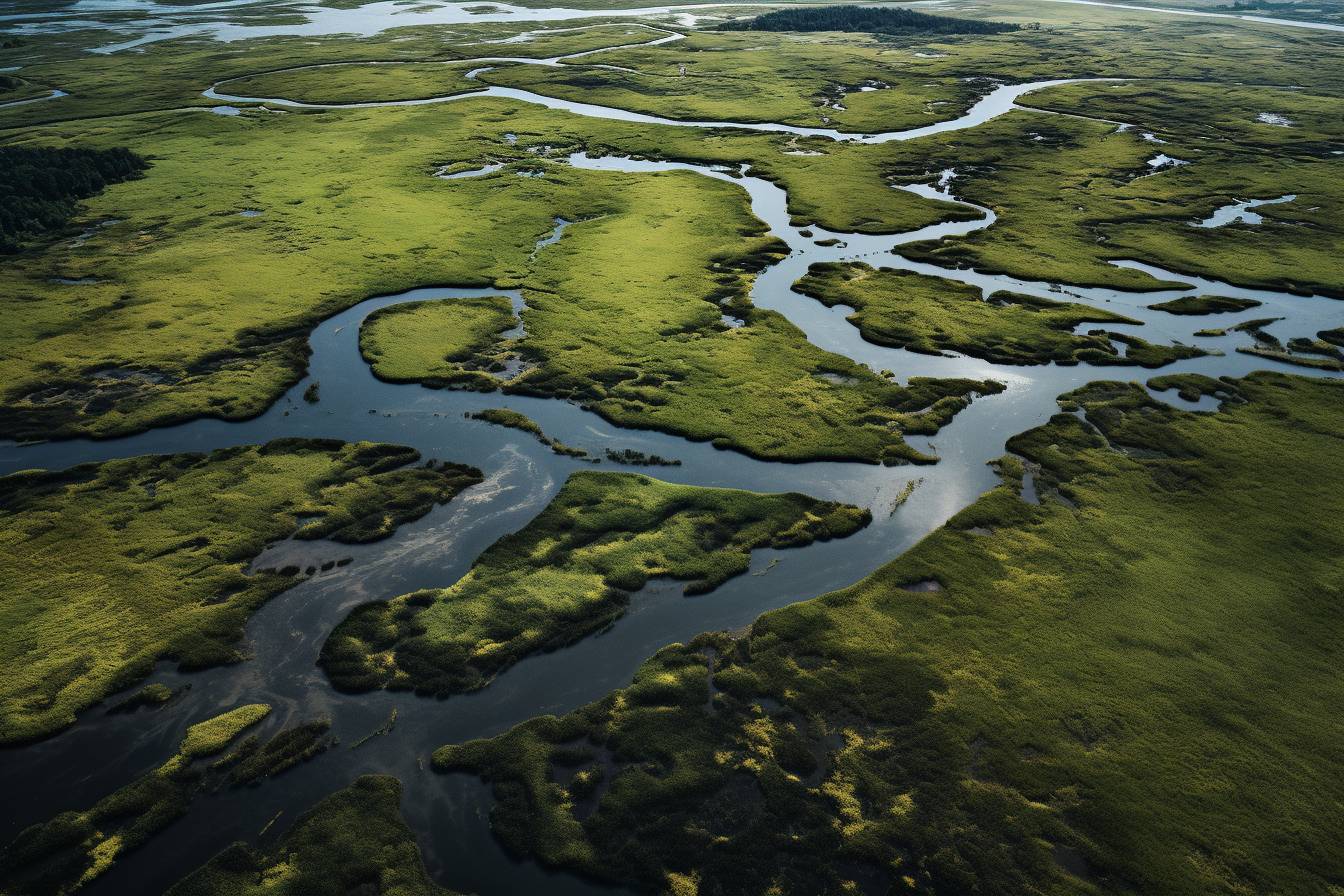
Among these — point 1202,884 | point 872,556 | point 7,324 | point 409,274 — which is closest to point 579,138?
point 409,274

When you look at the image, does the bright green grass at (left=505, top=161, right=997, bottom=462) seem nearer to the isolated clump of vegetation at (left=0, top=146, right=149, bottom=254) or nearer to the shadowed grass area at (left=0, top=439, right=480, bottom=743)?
the shadowed grass area at (left=0, top=439, right=480, bottom=743)

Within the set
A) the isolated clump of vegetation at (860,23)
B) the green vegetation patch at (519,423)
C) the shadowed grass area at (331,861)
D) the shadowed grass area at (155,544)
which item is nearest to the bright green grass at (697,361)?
the green vegetation patch at (519,423)

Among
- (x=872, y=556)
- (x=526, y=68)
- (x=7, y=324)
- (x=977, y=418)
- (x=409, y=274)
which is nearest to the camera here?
(x=872, y=556)

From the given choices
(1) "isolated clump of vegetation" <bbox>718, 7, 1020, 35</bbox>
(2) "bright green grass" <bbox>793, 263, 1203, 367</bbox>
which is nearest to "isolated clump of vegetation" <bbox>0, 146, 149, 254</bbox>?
(2) "bright green grass" <bbox>793, 263, 1203, 367</bbox>

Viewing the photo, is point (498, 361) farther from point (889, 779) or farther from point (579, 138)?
point (579, 138)

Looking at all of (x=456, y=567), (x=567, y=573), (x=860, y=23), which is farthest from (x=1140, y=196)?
(x=860, y=23)

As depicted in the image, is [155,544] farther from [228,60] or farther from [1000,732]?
[228,60]

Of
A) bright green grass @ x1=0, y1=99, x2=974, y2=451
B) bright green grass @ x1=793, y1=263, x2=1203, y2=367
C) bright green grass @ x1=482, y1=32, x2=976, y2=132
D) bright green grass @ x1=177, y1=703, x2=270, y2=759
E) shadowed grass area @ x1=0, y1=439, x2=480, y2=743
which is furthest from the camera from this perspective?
bright green grass @ x1=482, y1=32, x2=976, y2=132

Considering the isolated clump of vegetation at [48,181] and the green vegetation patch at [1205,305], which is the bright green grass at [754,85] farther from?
the isolated clump of vegetation at [48,181]
